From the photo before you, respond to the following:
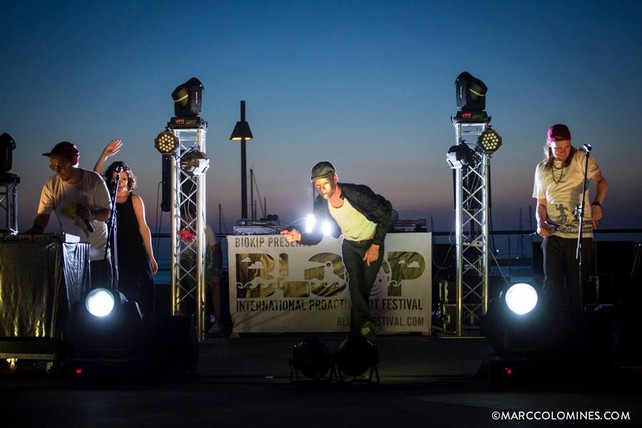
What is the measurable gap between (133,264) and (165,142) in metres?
2.08

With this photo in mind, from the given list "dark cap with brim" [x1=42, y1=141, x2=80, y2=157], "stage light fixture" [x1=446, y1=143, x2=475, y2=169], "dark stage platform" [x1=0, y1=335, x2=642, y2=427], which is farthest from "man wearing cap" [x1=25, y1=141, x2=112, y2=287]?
"stage light fixture" [x1=446, y1=143, x2=475, y2=169]

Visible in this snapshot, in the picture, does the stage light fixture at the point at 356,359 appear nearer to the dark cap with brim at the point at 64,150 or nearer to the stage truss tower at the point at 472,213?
the dark cap with brim at the point at 64,150

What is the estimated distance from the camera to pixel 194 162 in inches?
398

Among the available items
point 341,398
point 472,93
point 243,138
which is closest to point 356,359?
point 341,398

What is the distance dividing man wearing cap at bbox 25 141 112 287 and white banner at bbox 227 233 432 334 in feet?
11.0

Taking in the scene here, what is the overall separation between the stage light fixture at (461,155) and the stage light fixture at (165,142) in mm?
3111

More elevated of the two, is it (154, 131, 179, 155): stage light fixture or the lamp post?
the lamp post

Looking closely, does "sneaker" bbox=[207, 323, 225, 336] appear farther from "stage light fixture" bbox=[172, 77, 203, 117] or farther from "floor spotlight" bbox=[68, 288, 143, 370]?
"floor spotlight" bbox=[68, 288, 143, 370]

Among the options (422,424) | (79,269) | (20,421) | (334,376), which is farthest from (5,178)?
(422,424)

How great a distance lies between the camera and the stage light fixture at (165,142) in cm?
1007

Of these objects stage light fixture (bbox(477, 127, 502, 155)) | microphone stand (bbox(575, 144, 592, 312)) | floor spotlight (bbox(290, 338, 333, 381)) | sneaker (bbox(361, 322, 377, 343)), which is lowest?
floor spotlight (bbox(290, 338, 333, 381))

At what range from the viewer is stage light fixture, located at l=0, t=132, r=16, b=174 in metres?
13.3

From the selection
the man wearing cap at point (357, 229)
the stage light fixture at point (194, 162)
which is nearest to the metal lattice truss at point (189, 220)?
the stage light fixture at point (194, 162)

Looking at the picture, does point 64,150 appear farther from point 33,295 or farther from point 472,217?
point 472,217
